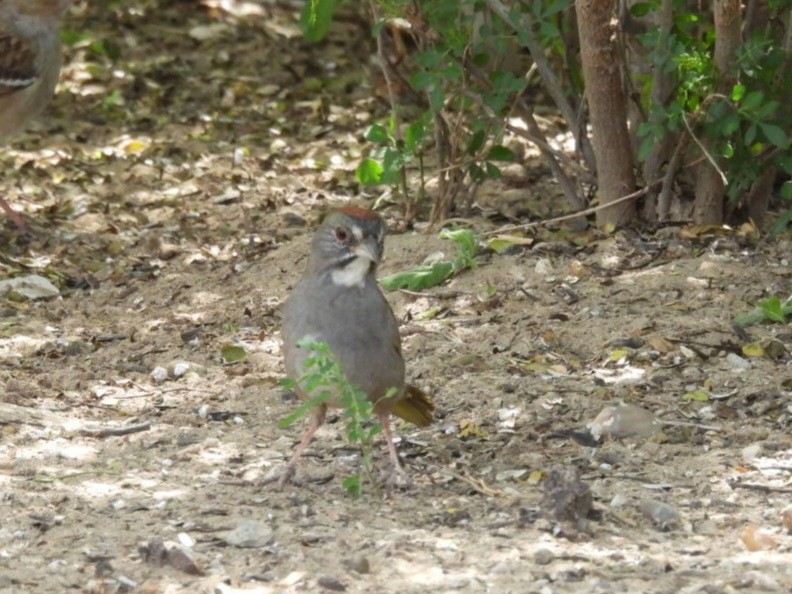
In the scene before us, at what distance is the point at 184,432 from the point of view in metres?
5.43

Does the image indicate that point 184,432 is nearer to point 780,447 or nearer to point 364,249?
point 364,249

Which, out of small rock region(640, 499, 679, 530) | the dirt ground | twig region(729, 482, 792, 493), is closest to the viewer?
the dirt ground

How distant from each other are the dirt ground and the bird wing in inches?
28.1

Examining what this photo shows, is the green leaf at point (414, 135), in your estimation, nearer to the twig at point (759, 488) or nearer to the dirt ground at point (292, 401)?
the dirt ground at point (292, 401)

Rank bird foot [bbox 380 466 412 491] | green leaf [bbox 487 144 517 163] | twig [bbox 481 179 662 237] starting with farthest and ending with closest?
green leaf [bbox 487 144 517 163] → twig [bbox 481 179 662 237] → bird foot [bbox 380 466 412 491]

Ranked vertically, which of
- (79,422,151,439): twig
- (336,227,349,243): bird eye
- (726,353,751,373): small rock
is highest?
(336,227,349,243): bird eye

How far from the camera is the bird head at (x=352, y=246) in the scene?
16.2 feet

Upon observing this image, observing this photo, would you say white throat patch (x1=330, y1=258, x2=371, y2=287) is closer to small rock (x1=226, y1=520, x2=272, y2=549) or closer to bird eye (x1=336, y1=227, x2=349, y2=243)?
bird eye (x1=336, y1=227, x2=349, y2=243)

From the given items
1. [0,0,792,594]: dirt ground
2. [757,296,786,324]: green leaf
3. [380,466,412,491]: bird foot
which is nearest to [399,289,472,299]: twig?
[0,0,792,594]: dirt ground

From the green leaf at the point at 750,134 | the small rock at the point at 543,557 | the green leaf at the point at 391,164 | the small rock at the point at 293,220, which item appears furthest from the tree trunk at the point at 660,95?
the small rock at the point at 543,557

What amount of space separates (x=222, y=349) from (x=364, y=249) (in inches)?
64.2

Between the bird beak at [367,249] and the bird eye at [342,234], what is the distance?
1.8 inches

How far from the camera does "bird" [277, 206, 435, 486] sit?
4.86 m

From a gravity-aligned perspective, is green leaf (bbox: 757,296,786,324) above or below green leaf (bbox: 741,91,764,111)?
below
